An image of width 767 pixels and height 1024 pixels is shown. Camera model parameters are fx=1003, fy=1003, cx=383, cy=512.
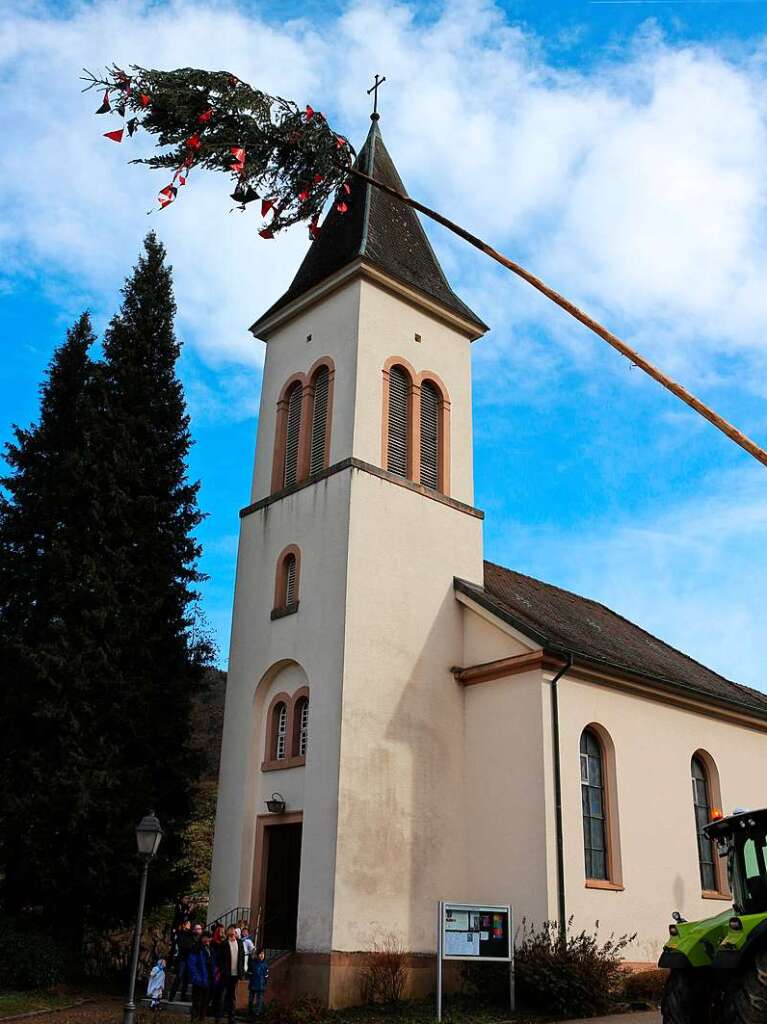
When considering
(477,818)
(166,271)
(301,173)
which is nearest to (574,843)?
(477,818)

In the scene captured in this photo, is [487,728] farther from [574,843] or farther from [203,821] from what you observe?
[203,821]

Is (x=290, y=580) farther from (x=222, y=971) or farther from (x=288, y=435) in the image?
(x=222, y=971)

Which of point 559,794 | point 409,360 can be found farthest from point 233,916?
point 409,360

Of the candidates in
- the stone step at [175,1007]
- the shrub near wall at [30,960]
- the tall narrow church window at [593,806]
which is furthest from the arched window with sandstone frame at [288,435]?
the stone step at [175,1007]

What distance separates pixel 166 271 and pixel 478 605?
12.0 metres

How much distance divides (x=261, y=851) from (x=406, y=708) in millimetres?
4103

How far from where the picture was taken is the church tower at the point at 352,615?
60.5 ft

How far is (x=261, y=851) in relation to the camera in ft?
65.9

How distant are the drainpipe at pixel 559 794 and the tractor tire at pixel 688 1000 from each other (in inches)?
295

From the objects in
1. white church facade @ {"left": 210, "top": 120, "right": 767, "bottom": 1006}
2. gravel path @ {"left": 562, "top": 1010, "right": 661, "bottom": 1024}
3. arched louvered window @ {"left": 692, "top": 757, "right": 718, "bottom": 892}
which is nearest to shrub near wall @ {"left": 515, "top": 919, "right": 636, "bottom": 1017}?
gravel path @ {"left": 562, "top": 1010, "right": 661, "bottom": 1024}

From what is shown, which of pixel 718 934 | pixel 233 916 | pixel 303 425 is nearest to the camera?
pixel 718 934

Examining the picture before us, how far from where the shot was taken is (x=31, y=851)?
18719 millimetres

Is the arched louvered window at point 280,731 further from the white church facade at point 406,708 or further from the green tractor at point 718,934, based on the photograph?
the green tractor at point 718,934

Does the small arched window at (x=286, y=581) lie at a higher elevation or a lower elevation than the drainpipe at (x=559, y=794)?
higher
